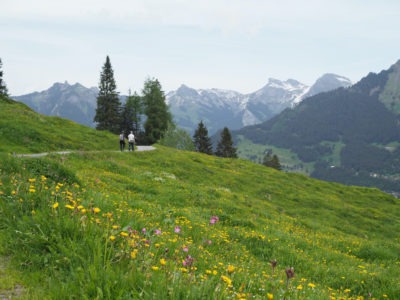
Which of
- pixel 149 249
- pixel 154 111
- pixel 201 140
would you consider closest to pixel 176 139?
pixel 154 111

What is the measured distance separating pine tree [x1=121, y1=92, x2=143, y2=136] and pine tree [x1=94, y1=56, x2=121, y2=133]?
197 centimetres

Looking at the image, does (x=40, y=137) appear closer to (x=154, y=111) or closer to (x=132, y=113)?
(x=154, y=111)

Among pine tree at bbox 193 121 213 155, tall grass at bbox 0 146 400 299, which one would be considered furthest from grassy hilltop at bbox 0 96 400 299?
pine tree at bbox 193 121 213 155

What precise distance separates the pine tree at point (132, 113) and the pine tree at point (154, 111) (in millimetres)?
4395

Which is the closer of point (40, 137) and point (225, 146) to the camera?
point (40, 137)

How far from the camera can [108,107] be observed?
89.7 m

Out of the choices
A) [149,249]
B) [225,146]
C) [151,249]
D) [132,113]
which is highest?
[132,113]

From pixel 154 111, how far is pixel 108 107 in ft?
43.0

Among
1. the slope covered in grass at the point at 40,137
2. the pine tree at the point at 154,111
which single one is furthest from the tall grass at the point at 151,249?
the pine tree at the point at 154,111

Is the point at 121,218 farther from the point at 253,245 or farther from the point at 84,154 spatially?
the point at 84,154

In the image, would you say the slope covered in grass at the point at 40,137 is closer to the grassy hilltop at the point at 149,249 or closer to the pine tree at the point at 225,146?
the grassy hilltop at the point at 149,249

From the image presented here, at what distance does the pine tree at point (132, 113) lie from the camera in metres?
91.8

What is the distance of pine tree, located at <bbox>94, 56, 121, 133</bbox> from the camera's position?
89.1m

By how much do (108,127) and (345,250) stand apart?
8070 cm
